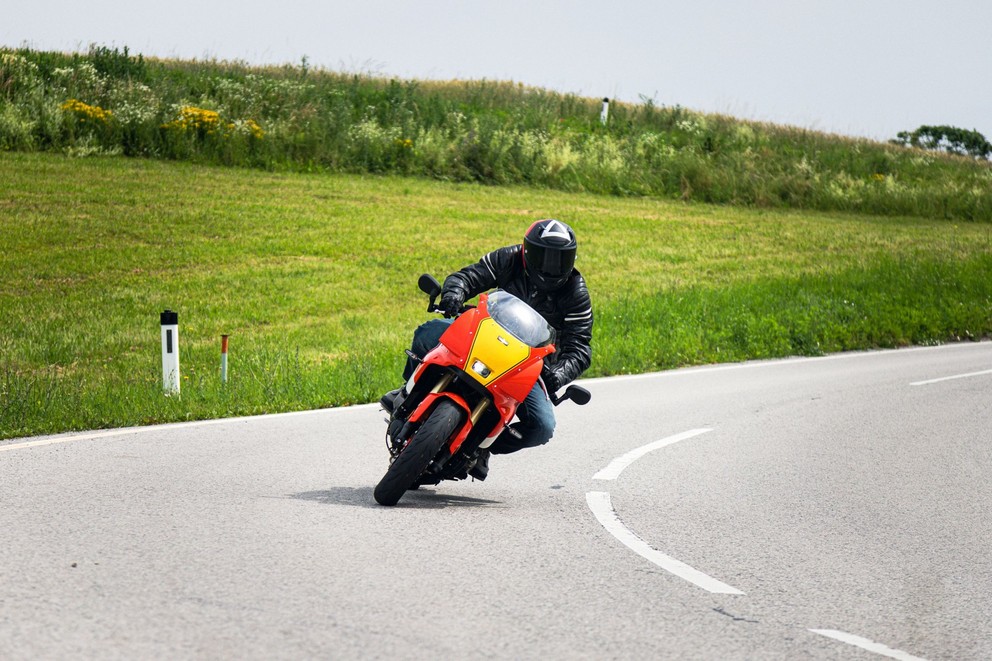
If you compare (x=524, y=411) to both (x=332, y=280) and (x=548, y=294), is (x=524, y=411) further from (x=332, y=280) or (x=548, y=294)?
(x=332, y=280)

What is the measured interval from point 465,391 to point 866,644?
282 cm

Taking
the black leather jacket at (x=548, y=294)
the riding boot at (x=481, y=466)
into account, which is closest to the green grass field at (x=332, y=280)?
the black leather jacket at (x=548, y=294)

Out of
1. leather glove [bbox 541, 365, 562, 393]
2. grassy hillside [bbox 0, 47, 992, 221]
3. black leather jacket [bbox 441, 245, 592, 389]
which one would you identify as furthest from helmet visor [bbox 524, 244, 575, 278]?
grassy hillside [bbox 0, 47, 992, 221]

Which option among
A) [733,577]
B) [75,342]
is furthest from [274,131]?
[733,577]

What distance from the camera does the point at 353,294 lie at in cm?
2019

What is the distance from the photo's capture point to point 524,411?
775cm

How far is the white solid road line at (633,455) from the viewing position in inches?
360

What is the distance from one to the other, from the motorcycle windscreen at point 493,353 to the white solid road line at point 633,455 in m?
2.01

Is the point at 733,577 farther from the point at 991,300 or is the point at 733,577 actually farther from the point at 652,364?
A: the point at 991,300

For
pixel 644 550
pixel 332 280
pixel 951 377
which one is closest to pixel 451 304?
pixel 644 550

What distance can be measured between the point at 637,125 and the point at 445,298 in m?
34.7

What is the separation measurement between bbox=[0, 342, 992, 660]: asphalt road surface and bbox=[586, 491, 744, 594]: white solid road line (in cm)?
2

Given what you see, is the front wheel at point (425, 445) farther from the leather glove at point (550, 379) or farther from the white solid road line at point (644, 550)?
the white solid road line at point (644, 550)

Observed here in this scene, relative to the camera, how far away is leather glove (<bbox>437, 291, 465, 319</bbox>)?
7.92 meters
